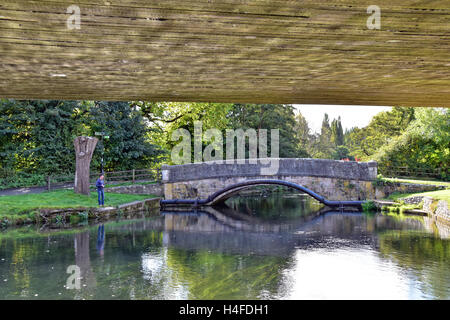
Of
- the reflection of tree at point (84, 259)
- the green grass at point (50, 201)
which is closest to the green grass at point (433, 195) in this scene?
the green grass at point (50, 201)

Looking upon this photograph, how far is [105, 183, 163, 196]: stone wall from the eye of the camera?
22.3 meters

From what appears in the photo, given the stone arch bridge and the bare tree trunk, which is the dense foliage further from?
the bare tree trunk

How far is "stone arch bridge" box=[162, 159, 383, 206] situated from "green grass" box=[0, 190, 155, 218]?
13.3ft

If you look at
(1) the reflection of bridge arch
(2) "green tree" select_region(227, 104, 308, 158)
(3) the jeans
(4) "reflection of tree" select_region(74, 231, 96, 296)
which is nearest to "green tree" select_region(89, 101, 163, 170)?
(1) the reflection of bridge arch

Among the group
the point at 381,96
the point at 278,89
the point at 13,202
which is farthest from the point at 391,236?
the point at 13,202

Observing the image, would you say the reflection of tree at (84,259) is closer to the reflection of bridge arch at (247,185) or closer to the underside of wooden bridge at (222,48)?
the underside of wooden bridge at (222,48)

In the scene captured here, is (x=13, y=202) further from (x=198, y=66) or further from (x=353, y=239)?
(x=198, y=66)

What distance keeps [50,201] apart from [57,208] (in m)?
1.17

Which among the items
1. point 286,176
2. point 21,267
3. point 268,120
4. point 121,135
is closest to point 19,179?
point 121,135

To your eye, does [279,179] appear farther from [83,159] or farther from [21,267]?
[21,267]

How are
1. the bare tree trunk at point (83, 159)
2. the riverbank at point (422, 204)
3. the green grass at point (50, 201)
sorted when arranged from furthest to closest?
the bare tree trunk at point (83, 159) → the riverbank at point (422, 204) → the green grass at point (50, 201)

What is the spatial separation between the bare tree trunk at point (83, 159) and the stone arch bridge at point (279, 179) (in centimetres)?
535

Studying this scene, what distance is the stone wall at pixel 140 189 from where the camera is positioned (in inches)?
878

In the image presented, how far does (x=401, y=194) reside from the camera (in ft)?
70.7
